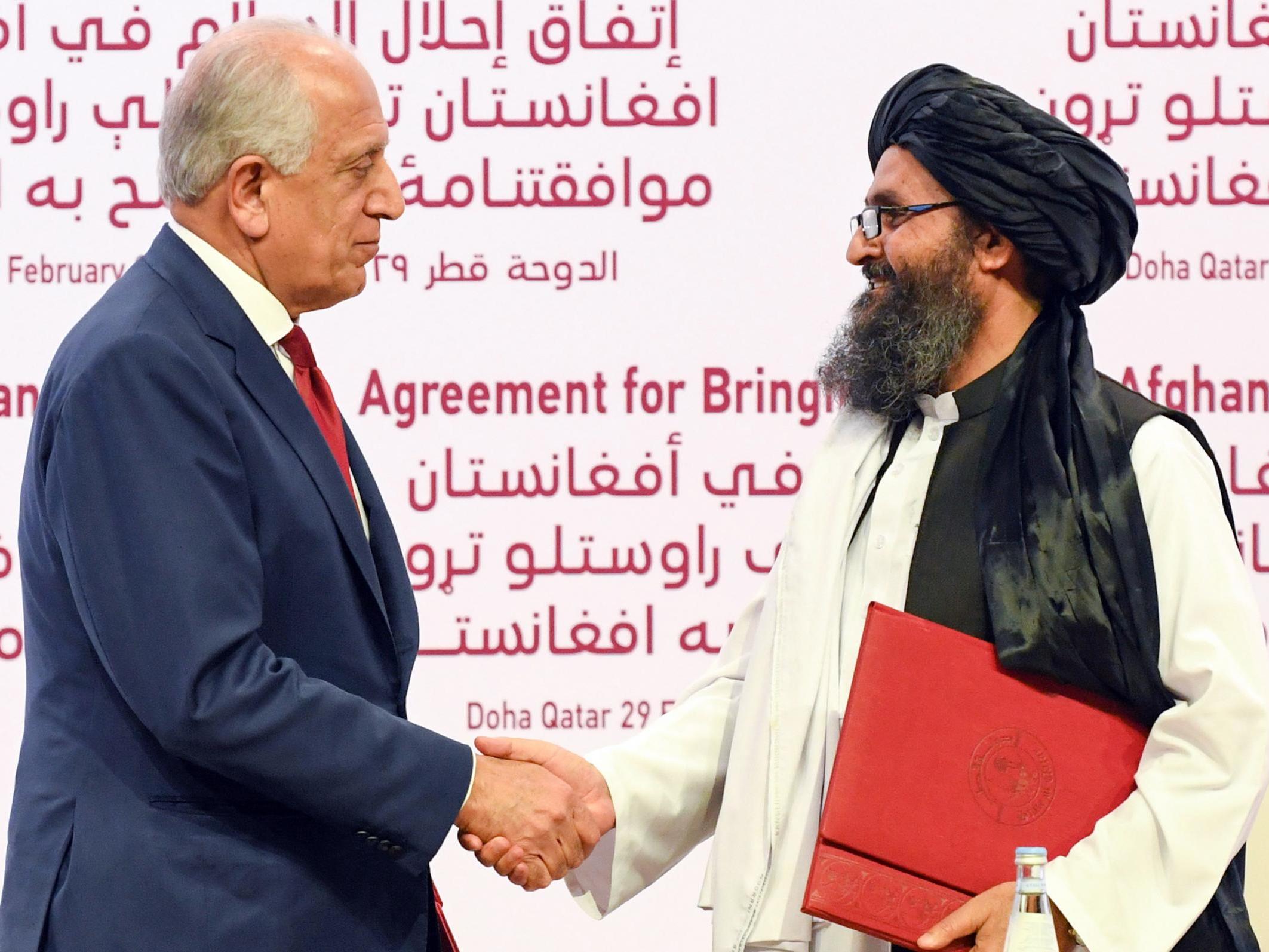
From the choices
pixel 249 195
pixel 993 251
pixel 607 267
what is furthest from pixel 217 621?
pixel 607 267

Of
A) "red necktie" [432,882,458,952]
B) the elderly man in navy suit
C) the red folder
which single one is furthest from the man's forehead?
"red necktie" [432,882,458,952]

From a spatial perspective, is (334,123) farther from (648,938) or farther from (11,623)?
(648,938)

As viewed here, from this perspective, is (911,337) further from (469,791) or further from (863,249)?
(469,791)

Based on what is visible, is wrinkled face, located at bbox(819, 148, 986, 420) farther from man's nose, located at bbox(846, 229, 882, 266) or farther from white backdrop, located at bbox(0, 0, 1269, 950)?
white backdrop, located at bbox(0, 0, 1269, 950)

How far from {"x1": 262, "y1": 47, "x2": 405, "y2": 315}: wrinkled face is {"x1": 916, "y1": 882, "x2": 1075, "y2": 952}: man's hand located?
112 cm

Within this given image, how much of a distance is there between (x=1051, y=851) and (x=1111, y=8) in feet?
6.94

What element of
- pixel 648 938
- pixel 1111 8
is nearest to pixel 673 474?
pixel 648 938

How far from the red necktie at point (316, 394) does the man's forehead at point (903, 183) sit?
88cm

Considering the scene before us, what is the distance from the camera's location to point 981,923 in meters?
1.97

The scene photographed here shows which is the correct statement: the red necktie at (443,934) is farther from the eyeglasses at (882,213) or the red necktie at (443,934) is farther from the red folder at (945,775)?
the eyeglasses at (882,213)

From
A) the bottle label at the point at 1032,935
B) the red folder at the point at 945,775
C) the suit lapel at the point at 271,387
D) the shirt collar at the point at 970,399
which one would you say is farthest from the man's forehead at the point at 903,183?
the bottle label at the point at 1032,935

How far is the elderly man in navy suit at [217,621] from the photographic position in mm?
1827

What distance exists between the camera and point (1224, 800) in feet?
6.57

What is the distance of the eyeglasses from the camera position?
2395 millimetres
